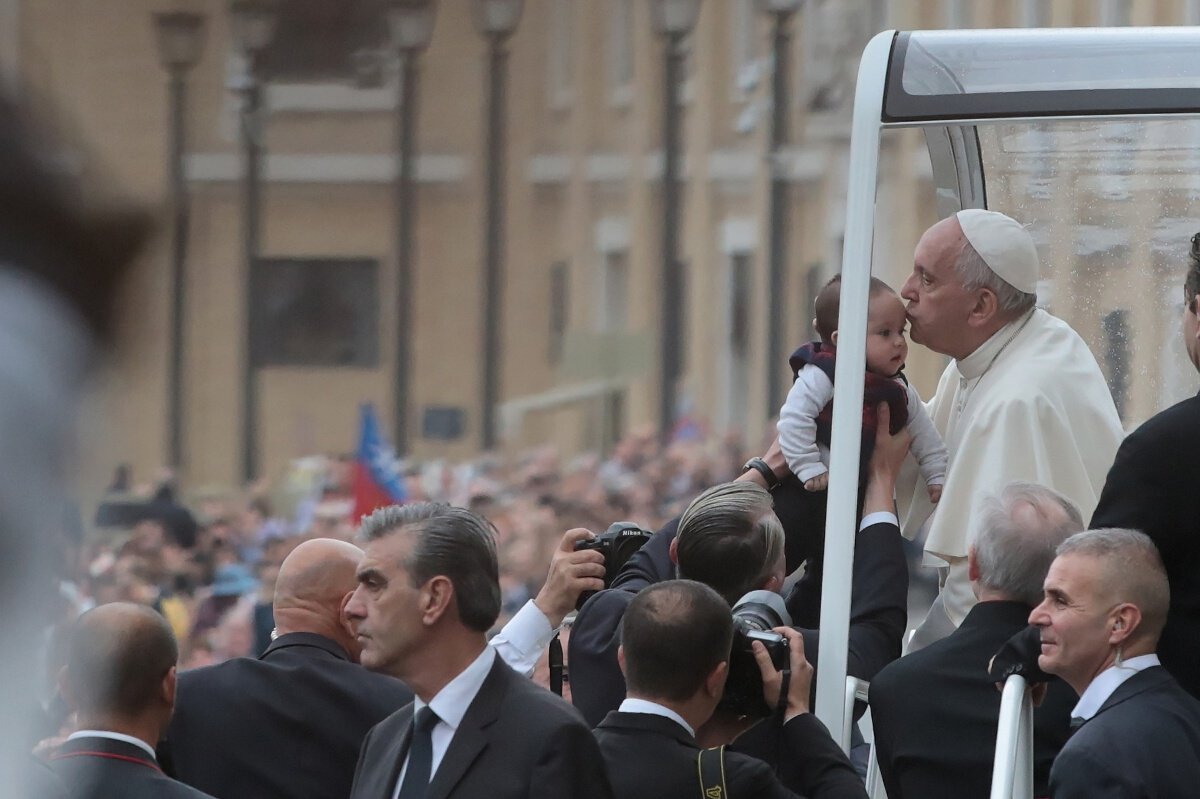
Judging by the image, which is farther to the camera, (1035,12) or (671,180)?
(671,180)

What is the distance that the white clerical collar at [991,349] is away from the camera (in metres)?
3.41

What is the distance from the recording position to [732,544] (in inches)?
112

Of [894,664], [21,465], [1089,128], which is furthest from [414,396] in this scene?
[21,465]

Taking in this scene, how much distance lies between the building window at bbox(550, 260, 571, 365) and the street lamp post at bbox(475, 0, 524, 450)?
2.02ft

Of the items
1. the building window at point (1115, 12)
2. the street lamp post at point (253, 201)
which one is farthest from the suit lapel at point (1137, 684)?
the building window at point (1115, 12)

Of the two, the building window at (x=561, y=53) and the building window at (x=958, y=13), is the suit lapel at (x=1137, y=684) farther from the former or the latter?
the building window at (x=561, y=53)

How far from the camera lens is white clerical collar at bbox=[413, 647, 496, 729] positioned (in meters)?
2.27

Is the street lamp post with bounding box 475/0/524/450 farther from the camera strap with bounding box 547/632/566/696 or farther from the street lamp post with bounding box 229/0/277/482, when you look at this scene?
the camera strap with bounding box 547/632/566/696

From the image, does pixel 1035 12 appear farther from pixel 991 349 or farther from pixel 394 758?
pixel 394 758

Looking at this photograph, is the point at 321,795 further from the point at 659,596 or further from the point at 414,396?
the point at 414,396

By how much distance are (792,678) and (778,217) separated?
1779cm

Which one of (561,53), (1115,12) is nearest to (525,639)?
(1115,12)

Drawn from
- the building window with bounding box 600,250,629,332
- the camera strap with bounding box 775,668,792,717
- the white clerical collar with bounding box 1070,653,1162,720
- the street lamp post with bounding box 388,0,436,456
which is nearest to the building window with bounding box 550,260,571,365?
the building window with bounding box 600,250,629,332

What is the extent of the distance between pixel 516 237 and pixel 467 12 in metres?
2.60
